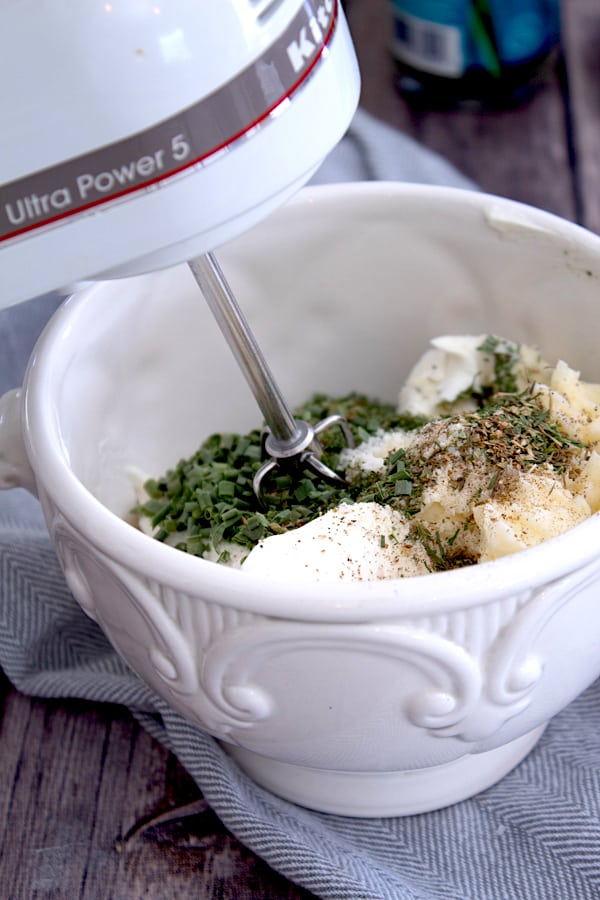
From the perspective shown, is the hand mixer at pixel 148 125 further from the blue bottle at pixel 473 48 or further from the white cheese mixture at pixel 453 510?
the blue bottle at pixel 473 48

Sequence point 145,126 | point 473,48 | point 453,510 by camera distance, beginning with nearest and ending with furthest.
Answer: point 145,126, point 453,510, point 473,48

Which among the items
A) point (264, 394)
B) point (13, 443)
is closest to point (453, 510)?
point (264, 394)

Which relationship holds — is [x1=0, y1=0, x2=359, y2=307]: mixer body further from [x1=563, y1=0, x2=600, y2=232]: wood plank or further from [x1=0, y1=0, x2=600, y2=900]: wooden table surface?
[x1=563, y1=0, x2=600, y2=232]: wood plank

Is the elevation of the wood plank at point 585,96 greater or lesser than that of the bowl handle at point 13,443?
lesser

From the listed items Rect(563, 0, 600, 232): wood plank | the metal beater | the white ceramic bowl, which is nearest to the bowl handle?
the white ceramic bowl

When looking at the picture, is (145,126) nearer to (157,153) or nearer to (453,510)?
(157,153)

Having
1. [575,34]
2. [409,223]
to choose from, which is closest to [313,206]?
[409,223]

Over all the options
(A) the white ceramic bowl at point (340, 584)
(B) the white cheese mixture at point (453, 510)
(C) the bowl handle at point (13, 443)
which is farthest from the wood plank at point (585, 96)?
(C) the bowl handle at point (13, 443)
